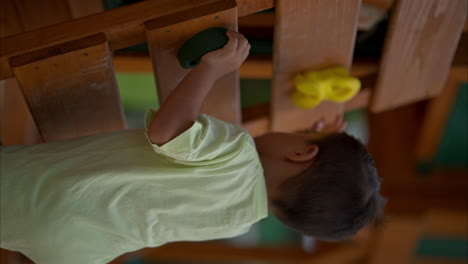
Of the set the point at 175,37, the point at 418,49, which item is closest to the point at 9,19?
the point at 175,37

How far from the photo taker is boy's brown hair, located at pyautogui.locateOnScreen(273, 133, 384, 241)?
3.21 feet

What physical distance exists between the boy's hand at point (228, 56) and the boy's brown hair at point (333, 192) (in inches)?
9.5

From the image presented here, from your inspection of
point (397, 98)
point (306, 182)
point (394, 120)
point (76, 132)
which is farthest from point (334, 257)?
point (76, 132)

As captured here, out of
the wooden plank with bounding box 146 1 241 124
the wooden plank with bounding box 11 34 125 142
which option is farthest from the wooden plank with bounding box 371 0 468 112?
the wooden plank with bounding box 11 34 125 142

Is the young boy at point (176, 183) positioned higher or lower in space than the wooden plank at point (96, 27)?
lower

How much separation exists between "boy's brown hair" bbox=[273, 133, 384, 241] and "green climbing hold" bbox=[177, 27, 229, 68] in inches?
10.8

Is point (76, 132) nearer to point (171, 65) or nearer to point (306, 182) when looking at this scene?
point (171, 65)

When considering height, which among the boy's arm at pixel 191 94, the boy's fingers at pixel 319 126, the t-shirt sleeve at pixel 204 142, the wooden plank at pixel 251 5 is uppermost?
the wooden plank at pixel 251 5

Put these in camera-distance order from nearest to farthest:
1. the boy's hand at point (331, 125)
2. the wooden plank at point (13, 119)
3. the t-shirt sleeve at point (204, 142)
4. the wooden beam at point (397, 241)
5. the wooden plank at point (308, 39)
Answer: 1. the t-shirt sleeve at point (204, 142)
2. the wooden plank at point (308, 39)
3. the wooden plank at point (13, 119)
4. the boy's hand at point (331, 125)
5. the wooden beam at point (397, 241)

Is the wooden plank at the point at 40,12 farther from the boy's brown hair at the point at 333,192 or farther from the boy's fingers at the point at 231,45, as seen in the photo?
the boy's brown hair at the point at 333,192

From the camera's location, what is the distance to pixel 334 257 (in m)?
2.17

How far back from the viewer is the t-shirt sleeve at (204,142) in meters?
0.85

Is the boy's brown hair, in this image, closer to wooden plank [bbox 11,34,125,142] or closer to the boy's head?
the boy's head

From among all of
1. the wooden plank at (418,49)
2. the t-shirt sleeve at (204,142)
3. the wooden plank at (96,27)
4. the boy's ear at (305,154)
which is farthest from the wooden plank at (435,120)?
the wooden plank at (96,27)
